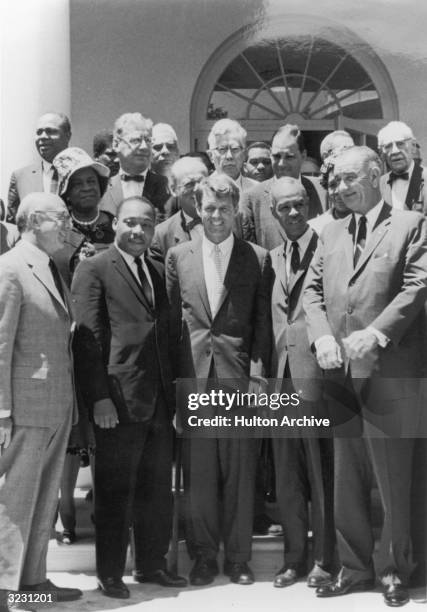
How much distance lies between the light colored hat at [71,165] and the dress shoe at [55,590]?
2085mm

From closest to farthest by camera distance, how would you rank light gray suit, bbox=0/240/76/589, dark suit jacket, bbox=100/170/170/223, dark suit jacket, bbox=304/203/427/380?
light gray suit, bbox=0/240/76/589, dark suit jacket, bbox=304/203/427/380, dark suit jacket, bbox=100/170/170/223

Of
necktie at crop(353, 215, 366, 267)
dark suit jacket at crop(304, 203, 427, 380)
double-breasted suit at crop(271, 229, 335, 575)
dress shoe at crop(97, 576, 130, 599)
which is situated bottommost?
dress shoe at crop(97, 576, 130, 599)

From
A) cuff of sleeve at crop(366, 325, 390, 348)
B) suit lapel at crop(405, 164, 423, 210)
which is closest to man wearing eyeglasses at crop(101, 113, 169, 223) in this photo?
suit lapel at crop(405, 164, 423, 210)

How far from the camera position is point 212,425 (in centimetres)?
551

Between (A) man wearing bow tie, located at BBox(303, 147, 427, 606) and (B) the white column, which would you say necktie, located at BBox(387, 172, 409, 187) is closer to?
(A) man wearing bow tie, located at BBox(303, 147, 427, 606)

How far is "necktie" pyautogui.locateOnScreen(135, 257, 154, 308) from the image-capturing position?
215 inches

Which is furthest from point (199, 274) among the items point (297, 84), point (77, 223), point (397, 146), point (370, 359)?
point (297, 84)

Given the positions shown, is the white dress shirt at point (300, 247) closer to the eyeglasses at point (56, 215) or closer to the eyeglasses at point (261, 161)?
the eyeglasses at point (261, 161)

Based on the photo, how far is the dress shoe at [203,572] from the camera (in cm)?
545

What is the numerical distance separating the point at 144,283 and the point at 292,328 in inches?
31.8

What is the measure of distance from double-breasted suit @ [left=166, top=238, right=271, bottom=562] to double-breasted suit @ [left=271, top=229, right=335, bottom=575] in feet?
0.29

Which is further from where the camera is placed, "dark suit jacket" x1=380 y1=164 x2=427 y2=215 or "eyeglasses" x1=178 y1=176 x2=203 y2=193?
"dark suit jacket" x1=380 y1=164 x2=427 y2=215

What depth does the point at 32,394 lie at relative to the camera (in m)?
5.13

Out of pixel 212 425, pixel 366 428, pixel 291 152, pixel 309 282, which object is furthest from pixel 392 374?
pixel 291 152
